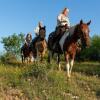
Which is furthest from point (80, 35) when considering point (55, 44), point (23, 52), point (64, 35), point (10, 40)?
point (10, 40)

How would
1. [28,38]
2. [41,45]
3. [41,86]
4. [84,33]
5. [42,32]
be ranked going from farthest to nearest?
[28,38] → [41,45] → [42,32] → [84,33] → [41,86]

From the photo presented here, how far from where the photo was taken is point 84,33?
19016 millimetres

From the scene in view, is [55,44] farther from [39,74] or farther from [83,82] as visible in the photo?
[39,74]

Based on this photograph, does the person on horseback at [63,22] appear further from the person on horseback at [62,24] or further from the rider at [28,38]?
the rider at [28,38]

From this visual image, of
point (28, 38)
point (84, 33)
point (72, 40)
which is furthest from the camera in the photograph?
point (28, 38)

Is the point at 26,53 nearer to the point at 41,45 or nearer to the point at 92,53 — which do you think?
the point at 41,45

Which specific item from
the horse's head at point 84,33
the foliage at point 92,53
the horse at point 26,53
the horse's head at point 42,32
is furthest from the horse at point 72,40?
the foliage at point 92,53

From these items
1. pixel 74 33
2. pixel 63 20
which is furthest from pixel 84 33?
pixel 63 20

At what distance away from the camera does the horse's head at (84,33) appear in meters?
18.9

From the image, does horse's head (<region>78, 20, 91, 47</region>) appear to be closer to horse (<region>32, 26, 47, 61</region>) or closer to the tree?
horse (<region>32, 26, 47, 61</region>)

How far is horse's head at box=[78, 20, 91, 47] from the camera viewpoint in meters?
18.9

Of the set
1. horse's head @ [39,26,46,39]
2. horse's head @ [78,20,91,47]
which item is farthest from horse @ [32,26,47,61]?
horse's head @ [78,20,91,47]

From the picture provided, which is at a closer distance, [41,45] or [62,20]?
[62,20]

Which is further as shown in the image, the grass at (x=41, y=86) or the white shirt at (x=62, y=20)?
the white shirt at (x=62, y=20)
